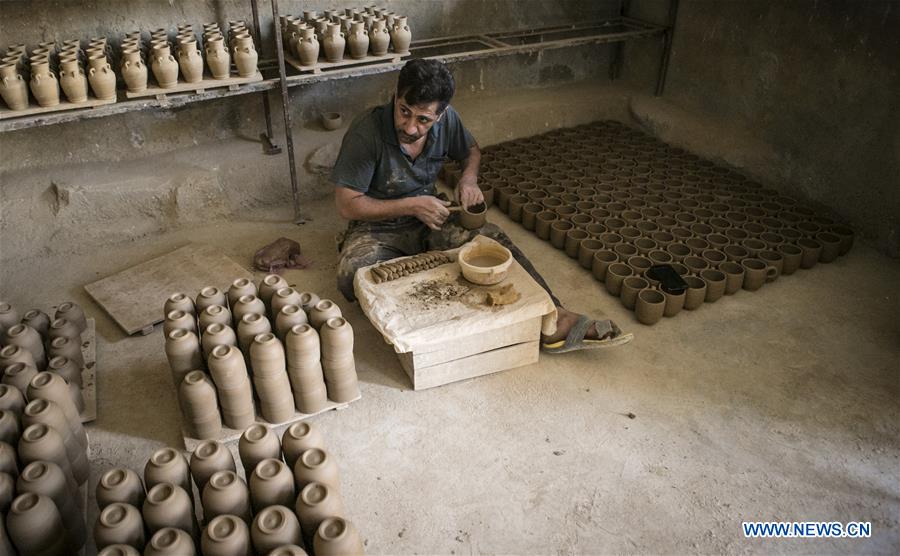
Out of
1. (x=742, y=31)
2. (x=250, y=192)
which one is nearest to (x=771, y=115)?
(x=742, y=31)

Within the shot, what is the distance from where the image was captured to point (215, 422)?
8.29ft

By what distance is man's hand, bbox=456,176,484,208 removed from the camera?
3225mm

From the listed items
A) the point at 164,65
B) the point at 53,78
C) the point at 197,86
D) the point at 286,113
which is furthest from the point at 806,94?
the point at 53,78

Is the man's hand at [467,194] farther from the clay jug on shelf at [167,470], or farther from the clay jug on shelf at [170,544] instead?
the clay jug on shelf at [170,544]

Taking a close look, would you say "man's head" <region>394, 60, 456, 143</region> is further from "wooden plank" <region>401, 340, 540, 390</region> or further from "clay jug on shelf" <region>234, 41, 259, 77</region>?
"clay jug on shelf" <region>234, 41, 259, 77</region>

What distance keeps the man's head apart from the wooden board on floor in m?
1.37

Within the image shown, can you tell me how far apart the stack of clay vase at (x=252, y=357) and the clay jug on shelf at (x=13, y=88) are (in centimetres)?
163

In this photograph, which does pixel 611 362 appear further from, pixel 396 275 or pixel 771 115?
pixel 771 115

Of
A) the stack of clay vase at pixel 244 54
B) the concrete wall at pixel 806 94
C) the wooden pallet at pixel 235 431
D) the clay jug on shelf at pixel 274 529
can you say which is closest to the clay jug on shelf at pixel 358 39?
the stack of clay vase at pixel 244 54

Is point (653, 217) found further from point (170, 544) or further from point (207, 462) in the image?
point (170, 544)

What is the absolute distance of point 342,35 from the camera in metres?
4.07

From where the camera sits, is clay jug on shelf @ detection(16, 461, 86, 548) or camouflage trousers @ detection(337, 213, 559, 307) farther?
camouflage trousers @ detection(337, 213, 559, 307)

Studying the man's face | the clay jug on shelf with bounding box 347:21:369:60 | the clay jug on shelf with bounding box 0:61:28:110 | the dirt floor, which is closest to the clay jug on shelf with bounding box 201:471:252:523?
the dirt floor

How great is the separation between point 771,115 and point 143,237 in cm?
426
